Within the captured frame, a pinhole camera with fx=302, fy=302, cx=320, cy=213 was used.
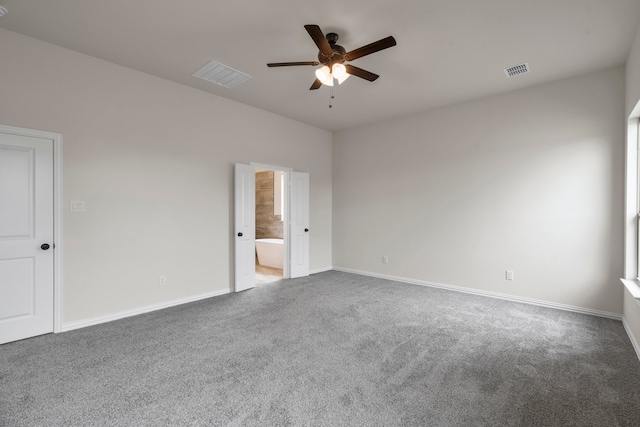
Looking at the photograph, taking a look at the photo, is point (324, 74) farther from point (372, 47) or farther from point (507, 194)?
point (507, 194)

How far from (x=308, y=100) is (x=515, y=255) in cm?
377

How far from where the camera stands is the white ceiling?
2561mm

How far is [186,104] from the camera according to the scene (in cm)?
419

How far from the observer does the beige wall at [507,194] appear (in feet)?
11.9

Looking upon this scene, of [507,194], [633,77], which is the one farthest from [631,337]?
[633,77]

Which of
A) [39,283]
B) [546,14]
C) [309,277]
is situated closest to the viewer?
[546,14]

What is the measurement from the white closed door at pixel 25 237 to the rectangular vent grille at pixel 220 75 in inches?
71.4

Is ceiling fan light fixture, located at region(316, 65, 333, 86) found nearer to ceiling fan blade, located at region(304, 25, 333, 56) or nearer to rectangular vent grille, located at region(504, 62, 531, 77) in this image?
A: ceiling fan blade, located at region(304, 25, 333, 56)

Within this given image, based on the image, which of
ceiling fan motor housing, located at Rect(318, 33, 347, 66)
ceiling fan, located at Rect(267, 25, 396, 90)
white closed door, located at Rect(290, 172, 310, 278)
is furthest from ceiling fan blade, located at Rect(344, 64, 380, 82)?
white closed door, located at Rect(290, 172, 310, 278)

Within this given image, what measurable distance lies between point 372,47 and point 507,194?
303cm

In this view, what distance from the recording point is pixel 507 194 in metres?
4.29

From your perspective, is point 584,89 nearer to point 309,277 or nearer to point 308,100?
point 308,100

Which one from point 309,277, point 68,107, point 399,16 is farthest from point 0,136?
point 309,277

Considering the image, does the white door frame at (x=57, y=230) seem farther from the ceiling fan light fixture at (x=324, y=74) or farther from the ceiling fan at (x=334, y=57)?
the ceiling fan light fixture at (x=324, y=74)
